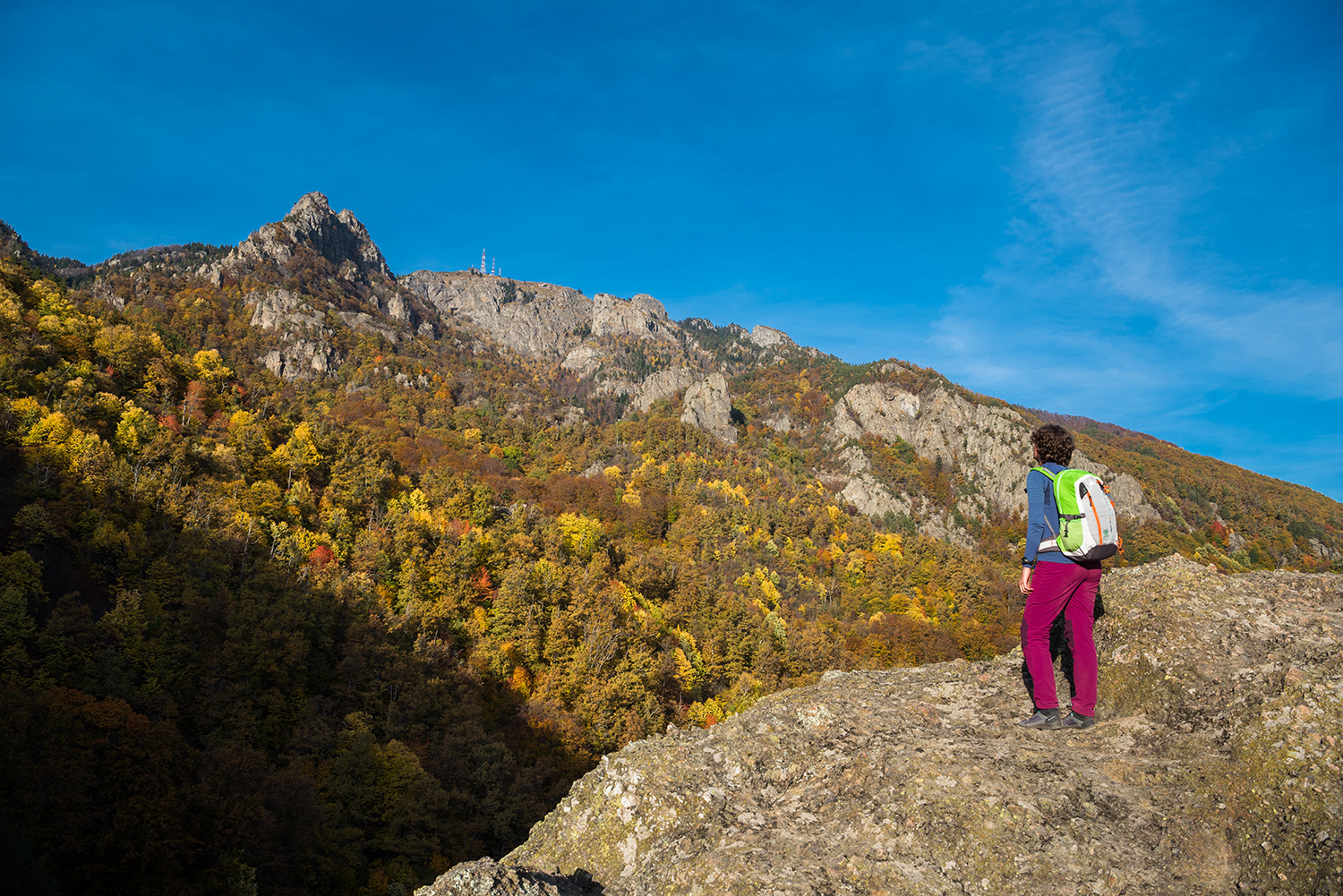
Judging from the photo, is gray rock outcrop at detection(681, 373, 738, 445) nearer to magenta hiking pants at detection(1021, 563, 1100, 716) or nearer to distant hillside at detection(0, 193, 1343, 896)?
distant hillside at detection(0, 193, 1343, 896)

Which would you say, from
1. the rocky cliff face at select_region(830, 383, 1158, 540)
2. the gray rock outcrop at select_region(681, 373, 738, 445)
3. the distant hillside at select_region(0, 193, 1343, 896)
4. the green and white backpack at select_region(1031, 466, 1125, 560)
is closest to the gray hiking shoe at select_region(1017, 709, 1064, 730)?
the green and white backpack at select_region(1031, 466, 1125, 560)

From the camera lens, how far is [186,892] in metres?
26.5

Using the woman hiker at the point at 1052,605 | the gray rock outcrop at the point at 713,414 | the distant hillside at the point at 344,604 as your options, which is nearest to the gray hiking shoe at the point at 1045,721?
the woman hiker at the point at 1052,605

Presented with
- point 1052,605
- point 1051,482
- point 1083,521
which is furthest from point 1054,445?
point 1052,605

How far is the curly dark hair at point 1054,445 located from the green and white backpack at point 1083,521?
373 millimetres

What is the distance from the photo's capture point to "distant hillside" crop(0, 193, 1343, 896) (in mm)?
31328

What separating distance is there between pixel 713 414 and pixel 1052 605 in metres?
190

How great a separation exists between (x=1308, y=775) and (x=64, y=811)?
4115 centimetres

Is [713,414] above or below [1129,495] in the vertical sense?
above

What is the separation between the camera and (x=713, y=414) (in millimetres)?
196375

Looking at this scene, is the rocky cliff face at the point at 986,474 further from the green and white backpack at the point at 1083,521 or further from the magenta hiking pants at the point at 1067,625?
the green and white backpack at the point at 1083,521

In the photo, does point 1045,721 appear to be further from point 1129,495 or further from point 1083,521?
point 1129,495

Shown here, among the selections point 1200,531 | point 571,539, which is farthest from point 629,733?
point 1200,531

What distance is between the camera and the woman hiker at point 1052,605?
6371mm
